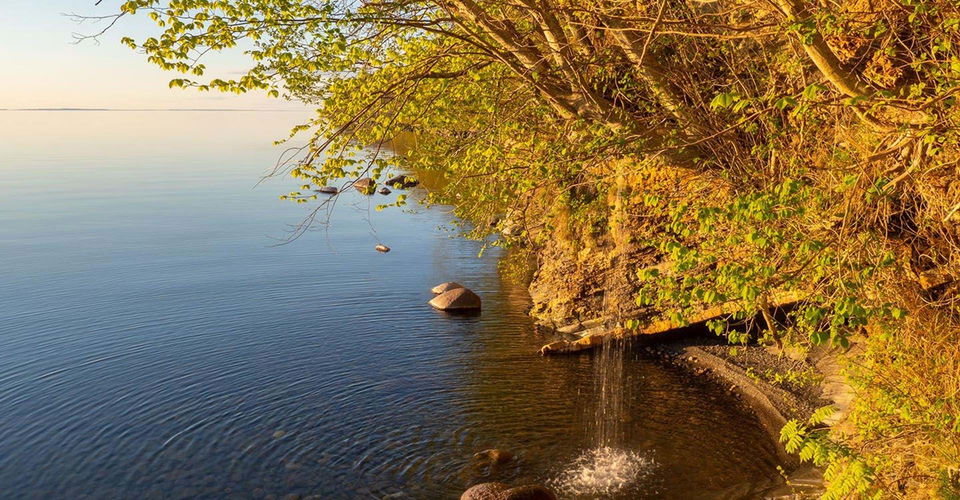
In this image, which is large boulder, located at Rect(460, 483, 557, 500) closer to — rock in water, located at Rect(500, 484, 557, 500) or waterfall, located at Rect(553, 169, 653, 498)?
rock in water, located at Rect(500, 484, 557, 500)

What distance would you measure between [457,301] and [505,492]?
15.3 m

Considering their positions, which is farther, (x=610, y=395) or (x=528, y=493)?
(x=610, y=395)

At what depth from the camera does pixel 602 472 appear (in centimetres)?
1691

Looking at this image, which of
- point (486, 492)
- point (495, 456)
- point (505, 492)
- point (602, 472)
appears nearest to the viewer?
point (505, 492)

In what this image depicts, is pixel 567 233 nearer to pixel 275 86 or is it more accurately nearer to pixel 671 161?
pixel 671 161

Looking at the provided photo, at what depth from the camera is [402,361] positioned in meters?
24.3

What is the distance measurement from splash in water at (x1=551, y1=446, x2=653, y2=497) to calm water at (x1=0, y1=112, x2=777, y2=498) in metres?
0.19

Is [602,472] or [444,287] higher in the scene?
[444,287]

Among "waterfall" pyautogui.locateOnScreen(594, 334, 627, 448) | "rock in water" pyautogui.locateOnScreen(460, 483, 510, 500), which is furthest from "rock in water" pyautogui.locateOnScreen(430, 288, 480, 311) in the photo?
Answer: "rock in water" pyautogui.locateOnScreen(460, 483, 510, 500)

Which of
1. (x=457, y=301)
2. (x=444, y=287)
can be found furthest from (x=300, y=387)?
(x=444, y=287)

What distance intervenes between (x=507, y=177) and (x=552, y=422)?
703cm

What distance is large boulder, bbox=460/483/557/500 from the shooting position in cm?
1470

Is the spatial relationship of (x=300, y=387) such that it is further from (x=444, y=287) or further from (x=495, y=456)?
(x=444, y=287)

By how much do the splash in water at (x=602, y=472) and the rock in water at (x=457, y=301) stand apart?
1253 cm
